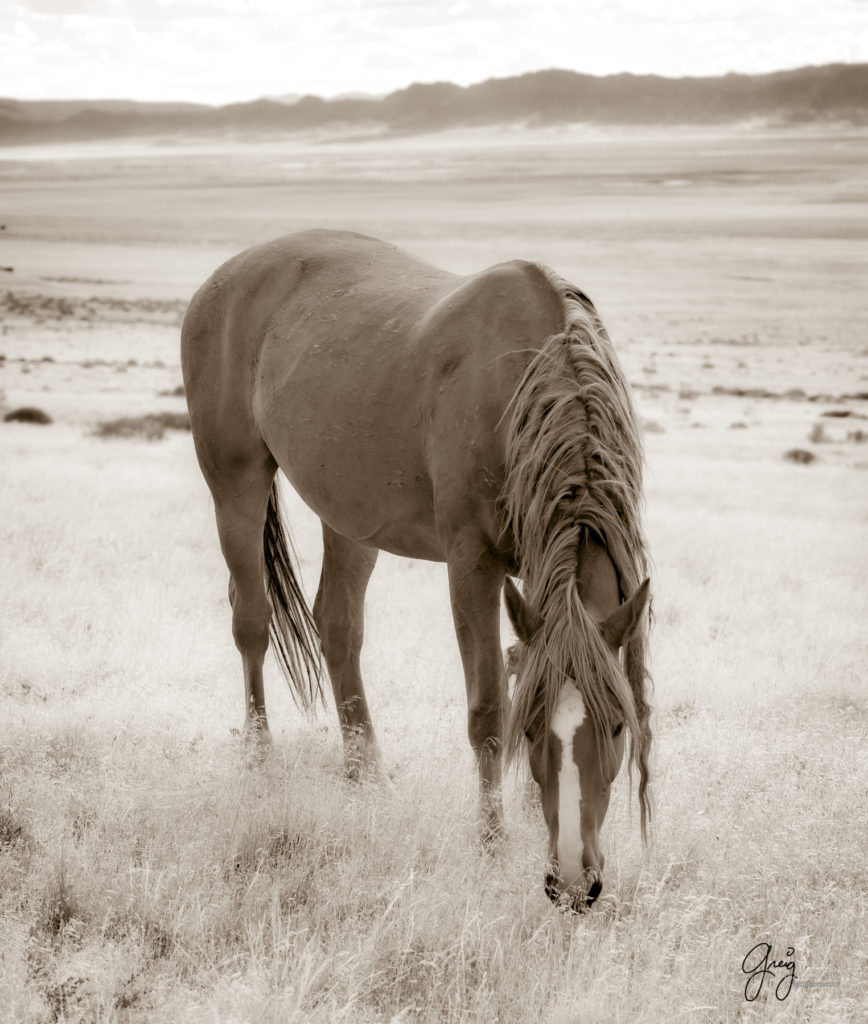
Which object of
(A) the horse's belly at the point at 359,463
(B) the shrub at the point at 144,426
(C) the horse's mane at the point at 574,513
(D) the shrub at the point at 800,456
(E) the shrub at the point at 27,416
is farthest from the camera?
(E) the shrub at the point at 27,416

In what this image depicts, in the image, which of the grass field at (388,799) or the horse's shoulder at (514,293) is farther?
the horse's shoulder at (514,293)

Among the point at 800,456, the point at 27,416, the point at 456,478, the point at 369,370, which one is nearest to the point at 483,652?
the point at 456,478

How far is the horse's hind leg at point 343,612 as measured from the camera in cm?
Answer: 536

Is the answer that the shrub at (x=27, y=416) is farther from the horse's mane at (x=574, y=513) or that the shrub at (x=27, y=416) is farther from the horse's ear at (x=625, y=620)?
the horse's ear at (x=625, y=620)

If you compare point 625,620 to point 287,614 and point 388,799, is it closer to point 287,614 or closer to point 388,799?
point 388,799

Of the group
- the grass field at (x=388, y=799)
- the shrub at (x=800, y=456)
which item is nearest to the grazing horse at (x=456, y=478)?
the grass field at (x=388, y=799)

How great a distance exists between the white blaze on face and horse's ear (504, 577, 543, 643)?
0.21 m

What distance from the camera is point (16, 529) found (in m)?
8.64

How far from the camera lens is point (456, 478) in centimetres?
384

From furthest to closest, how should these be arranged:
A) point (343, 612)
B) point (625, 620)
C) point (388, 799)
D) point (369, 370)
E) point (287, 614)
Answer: point (287, 614), point (343, 612), point (369, 370), point (388, 799), point (625, 620)

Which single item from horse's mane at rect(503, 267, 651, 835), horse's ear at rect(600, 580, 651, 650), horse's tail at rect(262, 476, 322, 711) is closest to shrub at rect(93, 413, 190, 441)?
horse's tail at rect(262, 476, 322, 711)

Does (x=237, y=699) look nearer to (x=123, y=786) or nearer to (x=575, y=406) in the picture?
(x=123, y=786)

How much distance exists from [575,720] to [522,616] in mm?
364

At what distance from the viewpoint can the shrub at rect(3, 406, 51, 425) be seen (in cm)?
1867
